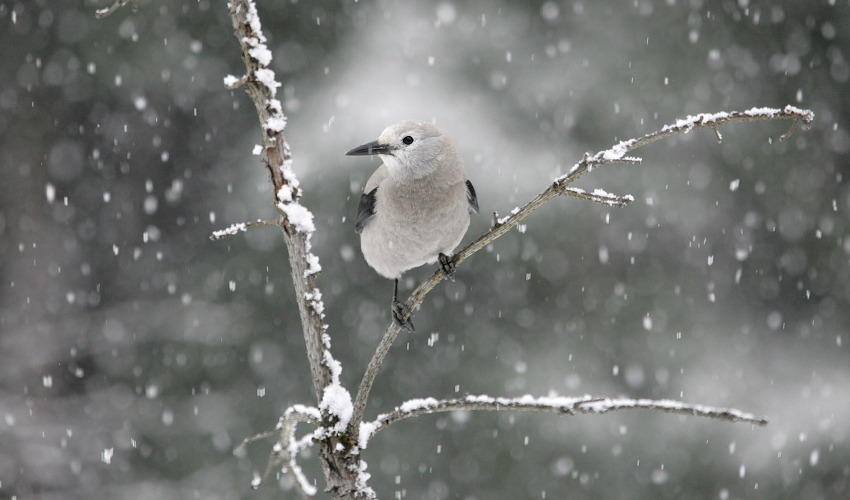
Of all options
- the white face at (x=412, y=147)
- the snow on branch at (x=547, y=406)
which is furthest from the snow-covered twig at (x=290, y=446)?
the white face at (x=412, y=147)

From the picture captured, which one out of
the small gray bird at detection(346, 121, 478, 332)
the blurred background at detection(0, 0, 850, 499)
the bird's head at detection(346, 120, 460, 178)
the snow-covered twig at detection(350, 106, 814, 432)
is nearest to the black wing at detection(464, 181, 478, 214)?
the small gray bird at detection(346, 121, 478, 332)

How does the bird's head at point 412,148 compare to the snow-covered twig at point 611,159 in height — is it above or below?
below

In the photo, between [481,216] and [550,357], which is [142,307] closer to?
[481,216]

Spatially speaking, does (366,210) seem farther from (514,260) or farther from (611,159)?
(514,260)

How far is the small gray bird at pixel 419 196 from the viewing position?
3.16 meters

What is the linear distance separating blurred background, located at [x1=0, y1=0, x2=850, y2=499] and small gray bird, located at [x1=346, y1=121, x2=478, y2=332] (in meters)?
3.15

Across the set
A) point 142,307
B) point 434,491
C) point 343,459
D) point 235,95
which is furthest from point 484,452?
point 343,459

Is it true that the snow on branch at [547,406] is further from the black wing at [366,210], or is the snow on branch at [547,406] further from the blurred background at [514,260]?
the blurred background at [514,260]

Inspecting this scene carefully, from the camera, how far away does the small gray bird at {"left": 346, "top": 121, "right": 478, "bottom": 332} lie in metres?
3.16

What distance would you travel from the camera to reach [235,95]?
7734 millimetres

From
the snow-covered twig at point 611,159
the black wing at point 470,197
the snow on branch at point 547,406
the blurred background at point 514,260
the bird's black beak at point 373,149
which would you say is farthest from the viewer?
the blurred background at point 514,260

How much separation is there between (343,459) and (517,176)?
5.05 m

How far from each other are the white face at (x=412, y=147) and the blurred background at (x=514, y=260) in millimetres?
3262

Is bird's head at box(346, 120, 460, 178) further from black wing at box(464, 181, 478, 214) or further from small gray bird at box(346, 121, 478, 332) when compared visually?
black wing at box(464, 181, 478, 214)
